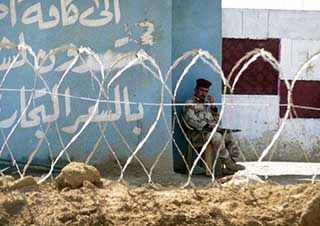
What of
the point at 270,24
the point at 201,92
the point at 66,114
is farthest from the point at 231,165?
the point at 270,24

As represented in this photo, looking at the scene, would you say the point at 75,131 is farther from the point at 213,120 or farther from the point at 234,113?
the point at 234,113

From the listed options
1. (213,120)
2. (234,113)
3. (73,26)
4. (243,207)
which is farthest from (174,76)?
(243,207)

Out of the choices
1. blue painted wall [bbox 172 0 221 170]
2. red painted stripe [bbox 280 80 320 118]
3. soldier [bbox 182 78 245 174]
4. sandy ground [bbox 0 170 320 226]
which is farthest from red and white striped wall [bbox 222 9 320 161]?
sandy ground [bbox 0 170 320 226]

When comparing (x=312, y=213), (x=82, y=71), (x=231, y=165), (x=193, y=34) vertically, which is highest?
(x=193, y=34)

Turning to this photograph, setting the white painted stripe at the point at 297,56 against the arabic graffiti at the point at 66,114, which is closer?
the arabic graffiti at the point at 66,114

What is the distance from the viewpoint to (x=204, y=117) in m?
8.00

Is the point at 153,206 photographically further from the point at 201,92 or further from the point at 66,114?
the point at 201,92

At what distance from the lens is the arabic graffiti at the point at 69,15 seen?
7.68 meters

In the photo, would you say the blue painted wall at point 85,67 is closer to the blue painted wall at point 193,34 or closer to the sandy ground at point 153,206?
the blue painted wall at point 193,34

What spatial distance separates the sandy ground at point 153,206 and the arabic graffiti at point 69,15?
3614 mm

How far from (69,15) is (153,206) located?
4114 millimetres

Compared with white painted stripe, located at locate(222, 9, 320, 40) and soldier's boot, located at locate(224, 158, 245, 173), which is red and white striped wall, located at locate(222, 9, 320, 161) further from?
soldier's boot, located at locate(224, 158, 245, 173)

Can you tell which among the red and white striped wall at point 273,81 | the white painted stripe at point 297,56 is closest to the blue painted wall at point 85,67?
the red and white striped wall at point 273,81

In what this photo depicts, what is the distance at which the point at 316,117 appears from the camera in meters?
11.0
